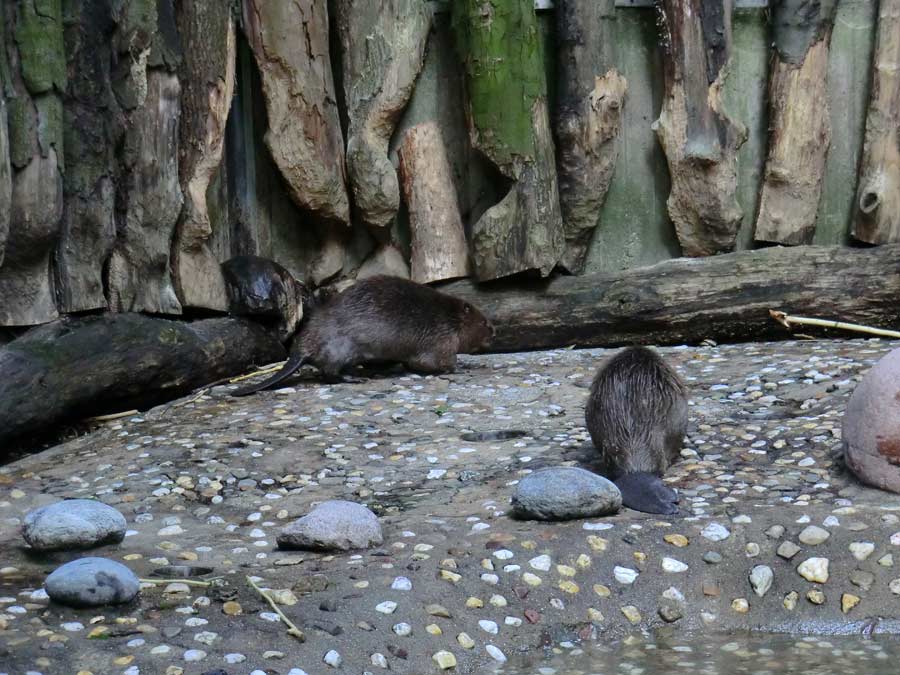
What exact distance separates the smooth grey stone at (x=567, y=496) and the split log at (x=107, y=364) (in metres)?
2.79

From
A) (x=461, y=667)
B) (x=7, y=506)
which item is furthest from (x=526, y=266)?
(x=461, y=667)

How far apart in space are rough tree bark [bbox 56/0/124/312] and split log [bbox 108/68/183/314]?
0.54 ft

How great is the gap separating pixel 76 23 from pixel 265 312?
7.32ft

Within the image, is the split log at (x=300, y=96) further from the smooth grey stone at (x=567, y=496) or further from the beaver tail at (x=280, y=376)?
the smooth grey stone at (x=567, y=496)

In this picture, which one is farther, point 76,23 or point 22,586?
point 76,23

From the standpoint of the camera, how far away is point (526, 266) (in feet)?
26.3

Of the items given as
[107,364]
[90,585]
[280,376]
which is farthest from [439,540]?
[280,376]

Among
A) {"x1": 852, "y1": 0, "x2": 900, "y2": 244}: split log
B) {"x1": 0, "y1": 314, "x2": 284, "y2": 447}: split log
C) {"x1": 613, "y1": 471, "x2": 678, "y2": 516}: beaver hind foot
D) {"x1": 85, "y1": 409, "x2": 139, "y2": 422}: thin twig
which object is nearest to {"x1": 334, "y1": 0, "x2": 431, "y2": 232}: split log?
{"x1": 0, "y1": 314, "x2": 284, "y2": 447}: split log

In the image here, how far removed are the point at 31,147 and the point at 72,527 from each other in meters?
2.43

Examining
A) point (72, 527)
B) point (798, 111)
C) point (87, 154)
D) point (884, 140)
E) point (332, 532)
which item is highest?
point (87, 154)

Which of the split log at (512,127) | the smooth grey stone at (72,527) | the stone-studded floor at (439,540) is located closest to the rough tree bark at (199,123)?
the stone-studded floor at (439,540)

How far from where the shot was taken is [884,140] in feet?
26.4

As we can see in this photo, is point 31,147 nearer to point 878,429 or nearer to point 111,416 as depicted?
point 111,416

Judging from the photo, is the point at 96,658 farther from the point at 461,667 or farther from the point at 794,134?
the point at 794,134
